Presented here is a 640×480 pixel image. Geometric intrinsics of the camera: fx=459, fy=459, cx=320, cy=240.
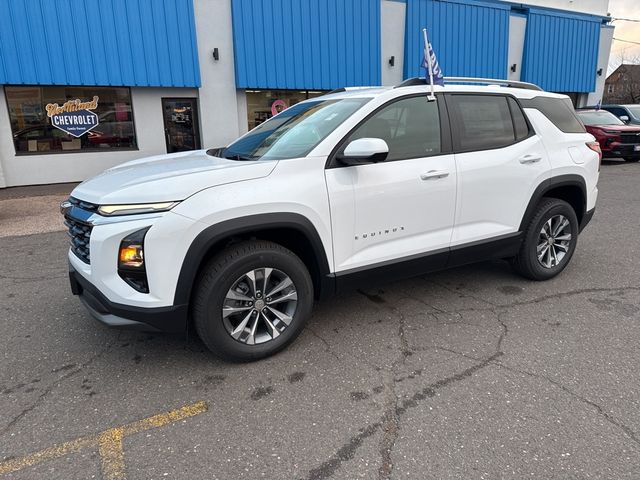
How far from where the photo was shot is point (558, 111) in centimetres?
442

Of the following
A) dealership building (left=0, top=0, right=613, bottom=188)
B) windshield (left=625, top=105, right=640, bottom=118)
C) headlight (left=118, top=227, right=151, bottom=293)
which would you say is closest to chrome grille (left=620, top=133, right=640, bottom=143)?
windshield (left=625, top=105, right=640, bottom=118)

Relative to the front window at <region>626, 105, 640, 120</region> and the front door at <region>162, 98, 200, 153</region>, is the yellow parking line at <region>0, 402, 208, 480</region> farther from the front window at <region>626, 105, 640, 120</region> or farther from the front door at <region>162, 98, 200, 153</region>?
the front window at <region>626, 105, 640, 120</region>

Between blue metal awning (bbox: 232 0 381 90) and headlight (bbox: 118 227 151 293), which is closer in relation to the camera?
headlight (bbox: 118 227 151 293)

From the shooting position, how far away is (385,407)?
2627 mm

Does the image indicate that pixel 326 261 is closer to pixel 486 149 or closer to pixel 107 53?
pixel 486 149

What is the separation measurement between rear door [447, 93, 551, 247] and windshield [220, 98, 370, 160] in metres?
0.95

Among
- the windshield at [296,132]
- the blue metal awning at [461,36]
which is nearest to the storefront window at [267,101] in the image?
the blue metal awning at [461,36]

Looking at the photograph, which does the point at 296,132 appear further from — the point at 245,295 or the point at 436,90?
the point at 245,295

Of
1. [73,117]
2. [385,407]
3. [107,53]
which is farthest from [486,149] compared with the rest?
[73,117]

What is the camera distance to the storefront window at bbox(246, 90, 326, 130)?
1291 cm

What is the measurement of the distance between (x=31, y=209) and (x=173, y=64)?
16.0ft

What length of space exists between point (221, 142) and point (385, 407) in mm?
11054

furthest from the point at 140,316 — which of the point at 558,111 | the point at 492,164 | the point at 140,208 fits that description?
the point at 558,111

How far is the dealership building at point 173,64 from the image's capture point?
33.4ft
